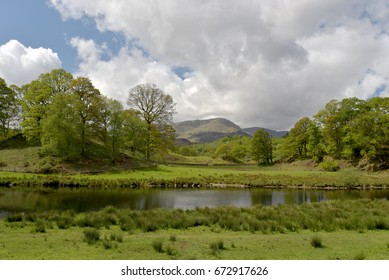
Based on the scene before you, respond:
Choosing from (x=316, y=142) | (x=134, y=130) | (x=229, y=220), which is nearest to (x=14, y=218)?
(x=229, y=220)

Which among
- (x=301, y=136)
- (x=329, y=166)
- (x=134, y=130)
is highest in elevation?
(x=301, y=136)

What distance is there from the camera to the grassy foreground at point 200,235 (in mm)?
10422

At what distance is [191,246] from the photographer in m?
11.4

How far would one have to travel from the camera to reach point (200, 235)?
573 inches

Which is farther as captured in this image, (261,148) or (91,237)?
(261,148)

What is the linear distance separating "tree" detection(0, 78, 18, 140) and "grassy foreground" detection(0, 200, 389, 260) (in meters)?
45.3

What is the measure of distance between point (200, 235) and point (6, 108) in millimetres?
55117

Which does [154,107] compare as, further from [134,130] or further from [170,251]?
[170,251]

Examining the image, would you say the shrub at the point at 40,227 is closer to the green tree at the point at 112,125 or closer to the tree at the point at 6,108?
the green tree at the point at 112,125

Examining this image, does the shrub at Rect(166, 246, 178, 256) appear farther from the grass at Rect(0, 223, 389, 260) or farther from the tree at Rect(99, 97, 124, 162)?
the tree at Rect(99, 97, 124, 162)

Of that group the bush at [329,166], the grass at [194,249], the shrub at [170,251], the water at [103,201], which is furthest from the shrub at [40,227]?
the bush at [329,166]

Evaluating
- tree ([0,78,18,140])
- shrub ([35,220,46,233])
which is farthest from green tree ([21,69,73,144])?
shrub ([35,220,46,233])

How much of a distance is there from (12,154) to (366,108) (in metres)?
72.5
